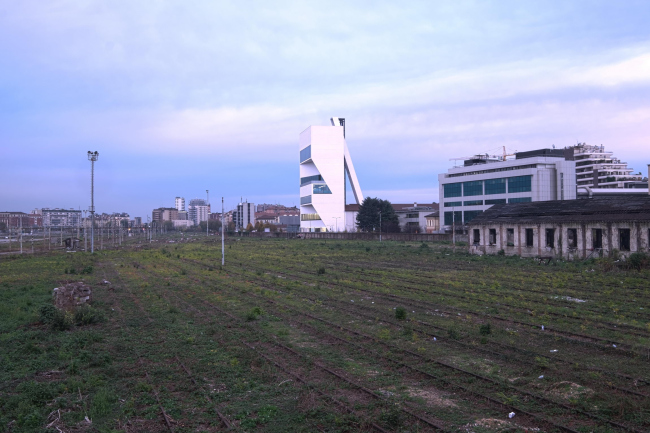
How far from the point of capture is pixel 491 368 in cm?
1195

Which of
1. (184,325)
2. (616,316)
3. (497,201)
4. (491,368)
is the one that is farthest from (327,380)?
(497,201)

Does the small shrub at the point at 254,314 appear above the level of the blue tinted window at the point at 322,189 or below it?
below

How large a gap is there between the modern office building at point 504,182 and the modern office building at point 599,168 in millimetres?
42013

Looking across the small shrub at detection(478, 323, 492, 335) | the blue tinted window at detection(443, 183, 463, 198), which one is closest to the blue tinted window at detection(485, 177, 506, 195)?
the blue tinted window at detection(443, 183, 463, 198)

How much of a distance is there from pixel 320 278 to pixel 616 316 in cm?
1744

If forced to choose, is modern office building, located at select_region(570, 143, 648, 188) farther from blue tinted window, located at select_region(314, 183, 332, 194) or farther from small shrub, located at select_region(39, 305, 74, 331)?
small shrub, located at select_region(39, 305, 74, 331)

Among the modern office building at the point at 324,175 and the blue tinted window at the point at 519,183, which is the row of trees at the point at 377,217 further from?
the blue tinted window at the point at 519,183

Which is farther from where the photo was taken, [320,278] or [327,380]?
[320,278]

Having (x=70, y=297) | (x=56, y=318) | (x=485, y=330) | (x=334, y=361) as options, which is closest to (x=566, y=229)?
(x=485, y=330)

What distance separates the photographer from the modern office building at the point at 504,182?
80.0m

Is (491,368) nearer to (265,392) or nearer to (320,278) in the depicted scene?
→ (265,392)

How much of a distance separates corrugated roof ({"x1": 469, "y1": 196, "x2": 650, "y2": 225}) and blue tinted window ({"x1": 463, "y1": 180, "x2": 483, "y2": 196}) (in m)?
36.2

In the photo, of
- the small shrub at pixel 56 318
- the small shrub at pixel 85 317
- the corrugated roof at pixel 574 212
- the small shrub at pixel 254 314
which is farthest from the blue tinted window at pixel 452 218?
the small shrub at pixel 56 318

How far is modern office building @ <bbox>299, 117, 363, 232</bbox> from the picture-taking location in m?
118
